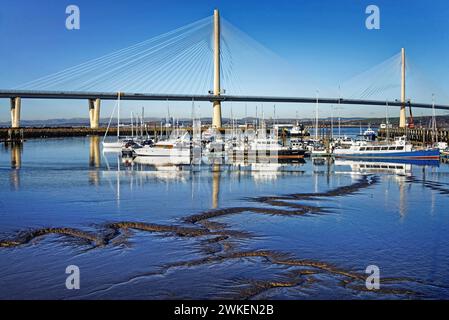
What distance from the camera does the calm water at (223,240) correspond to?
8.90 metres

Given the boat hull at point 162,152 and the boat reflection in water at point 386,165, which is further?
the boat hull at point 162,152

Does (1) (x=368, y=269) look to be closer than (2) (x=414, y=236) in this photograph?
Yes

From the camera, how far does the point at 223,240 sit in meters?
12.1

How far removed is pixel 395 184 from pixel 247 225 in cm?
1228

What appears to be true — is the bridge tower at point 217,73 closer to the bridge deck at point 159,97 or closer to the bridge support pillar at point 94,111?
the bridge deck at point 159,97

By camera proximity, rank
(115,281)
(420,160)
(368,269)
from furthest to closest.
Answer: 1. (420,160)
2. (368,269)
3. (115,281)

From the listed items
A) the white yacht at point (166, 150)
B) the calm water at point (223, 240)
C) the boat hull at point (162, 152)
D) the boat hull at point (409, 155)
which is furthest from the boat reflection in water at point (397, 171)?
the white yacht at point (166, 150)

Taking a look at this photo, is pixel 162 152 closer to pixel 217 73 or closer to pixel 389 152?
pixel 389 152

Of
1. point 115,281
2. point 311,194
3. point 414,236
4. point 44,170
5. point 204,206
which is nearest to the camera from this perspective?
point 115,281

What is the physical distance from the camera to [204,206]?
16.9m

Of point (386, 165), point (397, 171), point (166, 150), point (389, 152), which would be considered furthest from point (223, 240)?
point (389, 152)

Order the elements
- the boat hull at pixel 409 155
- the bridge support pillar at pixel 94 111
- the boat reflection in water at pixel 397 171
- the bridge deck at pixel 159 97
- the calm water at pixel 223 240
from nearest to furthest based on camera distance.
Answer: the calm water at pixel 223 240 < the boat reflection in water at pixel 397 171 < the boat hull at pixel 409 155 < the bridge deck at pixel 159 97 < the bridge support pillar at pixel 94 111
